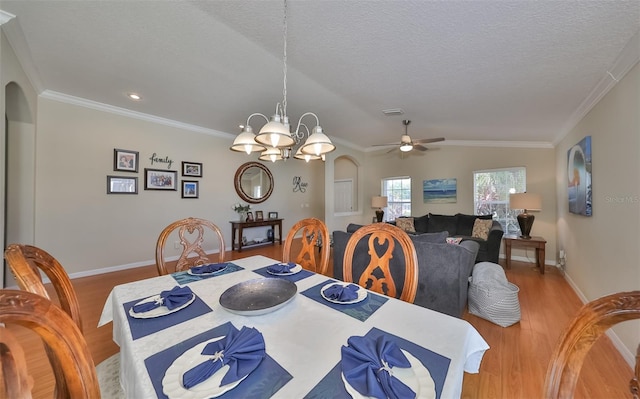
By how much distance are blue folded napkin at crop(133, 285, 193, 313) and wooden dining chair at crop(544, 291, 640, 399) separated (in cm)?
134

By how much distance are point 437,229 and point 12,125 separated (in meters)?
6.84

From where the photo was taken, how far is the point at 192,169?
14.5 ft

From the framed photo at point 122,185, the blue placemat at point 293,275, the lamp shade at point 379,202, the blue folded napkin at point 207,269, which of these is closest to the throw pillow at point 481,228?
the lamp shade at point 379,202

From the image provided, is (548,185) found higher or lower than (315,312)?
higher

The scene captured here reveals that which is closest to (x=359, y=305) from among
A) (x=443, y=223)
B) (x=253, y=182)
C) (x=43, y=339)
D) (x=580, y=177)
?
(x=43, y=339)

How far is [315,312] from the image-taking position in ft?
3.34

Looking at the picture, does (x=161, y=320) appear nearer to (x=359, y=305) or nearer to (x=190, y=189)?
(x=359, y=305)

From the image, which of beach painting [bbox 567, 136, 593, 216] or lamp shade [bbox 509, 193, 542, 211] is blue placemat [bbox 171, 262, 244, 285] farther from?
lamp shade [bbox 509, 193, 542, 211]

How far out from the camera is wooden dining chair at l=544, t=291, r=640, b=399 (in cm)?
56

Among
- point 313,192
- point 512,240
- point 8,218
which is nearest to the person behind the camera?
point 8,218

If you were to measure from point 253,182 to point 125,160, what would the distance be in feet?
7.81

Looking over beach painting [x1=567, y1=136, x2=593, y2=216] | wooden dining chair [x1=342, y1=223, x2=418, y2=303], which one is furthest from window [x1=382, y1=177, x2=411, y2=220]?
wooden dining chair [x1=342, y1=223, x2=418, y2=303]

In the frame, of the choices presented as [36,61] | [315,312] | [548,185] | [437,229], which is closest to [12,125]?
[36,61]

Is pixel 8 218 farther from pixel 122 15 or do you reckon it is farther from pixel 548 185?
pixel 548 185
